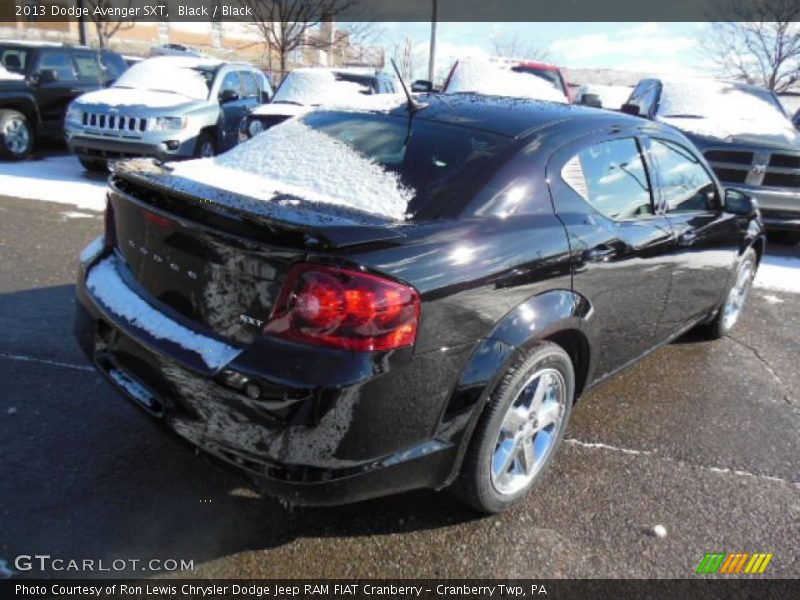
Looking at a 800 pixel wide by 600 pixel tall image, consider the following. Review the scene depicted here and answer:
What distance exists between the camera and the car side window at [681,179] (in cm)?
348

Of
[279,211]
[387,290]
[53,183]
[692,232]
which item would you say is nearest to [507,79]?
[53,183]

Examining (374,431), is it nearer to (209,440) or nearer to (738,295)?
(209,440)

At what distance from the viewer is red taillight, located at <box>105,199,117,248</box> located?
9.25 ft

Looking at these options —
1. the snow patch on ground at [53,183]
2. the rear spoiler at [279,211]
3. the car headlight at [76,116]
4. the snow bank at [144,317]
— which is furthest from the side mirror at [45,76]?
the rear spoiler at [279,211]

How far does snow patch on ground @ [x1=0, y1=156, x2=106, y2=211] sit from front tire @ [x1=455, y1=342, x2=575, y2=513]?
6.34 metres

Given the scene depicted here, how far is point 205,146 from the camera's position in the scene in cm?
933

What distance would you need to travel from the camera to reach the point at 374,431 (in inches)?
80.9

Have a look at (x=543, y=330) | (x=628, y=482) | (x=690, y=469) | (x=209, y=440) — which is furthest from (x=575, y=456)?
(x=209, y=440)

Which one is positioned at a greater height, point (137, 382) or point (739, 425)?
point (137, 382)

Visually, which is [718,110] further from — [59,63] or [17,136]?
[59,63]

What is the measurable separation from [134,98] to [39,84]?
2.65 metres

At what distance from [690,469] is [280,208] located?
231 centimetres

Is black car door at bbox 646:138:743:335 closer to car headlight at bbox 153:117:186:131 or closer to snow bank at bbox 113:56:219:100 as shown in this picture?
car headlight at bbox 153:117:186:131

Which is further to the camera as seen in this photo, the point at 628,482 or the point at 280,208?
the point at 628,482
